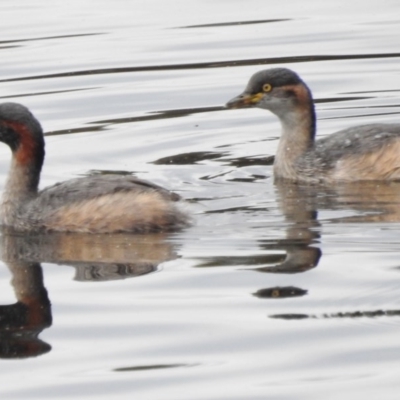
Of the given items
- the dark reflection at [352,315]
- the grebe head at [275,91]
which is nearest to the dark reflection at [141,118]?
the grebe head at [275,91]

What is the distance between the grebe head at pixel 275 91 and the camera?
13414mm

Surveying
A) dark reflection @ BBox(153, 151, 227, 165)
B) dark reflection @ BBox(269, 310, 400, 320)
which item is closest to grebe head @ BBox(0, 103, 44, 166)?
dark reflection @ BBox(153, 151, 227, 165)

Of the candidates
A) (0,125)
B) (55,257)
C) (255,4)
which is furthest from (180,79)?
(55,257)

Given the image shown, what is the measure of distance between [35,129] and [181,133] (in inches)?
124

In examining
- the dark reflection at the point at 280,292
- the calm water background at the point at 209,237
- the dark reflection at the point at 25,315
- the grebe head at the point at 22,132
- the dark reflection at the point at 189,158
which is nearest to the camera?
the calm water background at the point at 209,237

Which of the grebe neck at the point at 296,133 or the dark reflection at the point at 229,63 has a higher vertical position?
the dark reflection at the point at 229,63

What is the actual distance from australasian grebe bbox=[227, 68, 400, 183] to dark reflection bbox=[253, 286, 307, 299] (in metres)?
3.75

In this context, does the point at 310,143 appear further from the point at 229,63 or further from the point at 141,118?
the point at 229,63

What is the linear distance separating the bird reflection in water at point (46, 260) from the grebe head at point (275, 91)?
314 cm

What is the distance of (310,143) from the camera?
13406mm

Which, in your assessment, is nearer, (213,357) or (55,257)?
(213,357)

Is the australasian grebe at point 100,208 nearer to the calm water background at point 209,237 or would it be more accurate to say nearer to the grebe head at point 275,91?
the calm water background at point 209,237

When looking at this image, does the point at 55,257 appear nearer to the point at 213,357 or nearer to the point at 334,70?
the point at 213,357

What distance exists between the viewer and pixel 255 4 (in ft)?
66.7
